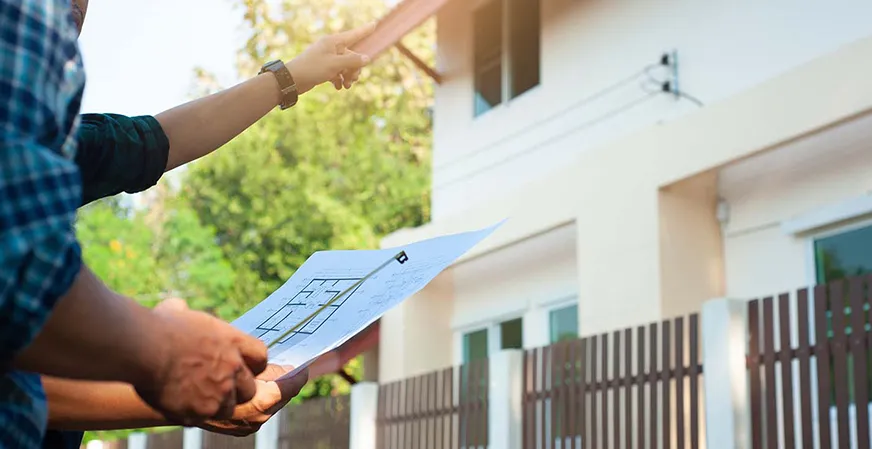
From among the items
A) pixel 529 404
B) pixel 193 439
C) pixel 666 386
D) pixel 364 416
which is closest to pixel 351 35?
pixel 666 386

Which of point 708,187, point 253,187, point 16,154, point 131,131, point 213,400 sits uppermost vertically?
point 253,187

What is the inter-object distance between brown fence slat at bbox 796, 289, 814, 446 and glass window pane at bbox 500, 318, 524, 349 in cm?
532

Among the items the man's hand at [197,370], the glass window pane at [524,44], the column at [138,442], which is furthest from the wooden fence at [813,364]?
the column at [138,442]

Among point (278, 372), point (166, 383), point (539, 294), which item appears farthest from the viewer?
point (539, 294)

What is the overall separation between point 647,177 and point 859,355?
3.51 meters

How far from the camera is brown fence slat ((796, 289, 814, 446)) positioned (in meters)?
6.95

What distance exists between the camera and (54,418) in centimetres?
160

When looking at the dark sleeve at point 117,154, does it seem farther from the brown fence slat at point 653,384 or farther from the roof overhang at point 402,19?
the roof overhang at point 402,19

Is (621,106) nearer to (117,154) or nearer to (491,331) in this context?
(491,331)

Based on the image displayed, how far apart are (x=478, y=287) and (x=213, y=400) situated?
1194cm

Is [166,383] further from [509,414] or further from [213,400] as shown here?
[509,414]

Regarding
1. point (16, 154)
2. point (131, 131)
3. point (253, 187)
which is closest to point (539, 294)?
point (131, 131)

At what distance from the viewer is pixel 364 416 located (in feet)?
38.4

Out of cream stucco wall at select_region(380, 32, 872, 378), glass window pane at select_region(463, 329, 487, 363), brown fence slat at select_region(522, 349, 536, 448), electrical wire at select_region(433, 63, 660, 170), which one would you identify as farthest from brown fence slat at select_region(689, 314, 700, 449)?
glass window pane at select_region(463, 329, 487, 363)
